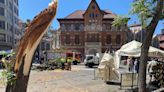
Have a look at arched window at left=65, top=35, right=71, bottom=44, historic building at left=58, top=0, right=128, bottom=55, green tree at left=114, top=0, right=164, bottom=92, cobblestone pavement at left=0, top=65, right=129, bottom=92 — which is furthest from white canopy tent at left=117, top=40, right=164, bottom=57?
arched window at left=65, top=35, right=71, bottom=44

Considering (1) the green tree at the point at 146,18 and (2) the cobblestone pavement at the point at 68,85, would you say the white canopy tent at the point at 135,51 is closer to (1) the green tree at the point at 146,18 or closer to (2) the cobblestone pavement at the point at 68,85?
(2) the cobblestone pavement at the point at 68,85

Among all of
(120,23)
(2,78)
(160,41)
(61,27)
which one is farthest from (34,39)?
(160,41)

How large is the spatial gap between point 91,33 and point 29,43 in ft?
243

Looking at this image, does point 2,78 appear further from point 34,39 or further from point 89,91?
point 89,91

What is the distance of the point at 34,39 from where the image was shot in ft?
18.3

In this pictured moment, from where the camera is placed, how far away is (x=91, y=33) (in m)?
79.6

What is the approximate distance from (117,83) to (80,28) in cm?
6212

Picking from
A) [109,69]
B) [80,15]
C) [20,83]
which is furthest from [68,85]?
[80,15]

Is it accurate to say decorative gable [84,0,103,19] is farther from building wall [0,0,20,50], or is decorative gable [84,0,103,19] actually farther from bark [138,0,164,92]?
bark [138,0,164,92]

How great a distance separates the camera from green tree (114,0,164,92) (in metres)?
11.2

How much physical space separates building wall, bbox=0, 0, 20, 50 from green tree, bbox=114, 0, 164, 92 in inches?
2229

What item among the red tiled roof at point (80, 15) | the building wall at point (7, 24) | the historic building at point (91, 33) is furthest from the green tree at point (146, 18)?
the red tiled roof at point (80, 15)

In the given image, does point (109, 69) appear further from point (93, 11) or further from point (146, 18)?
point (93, 11)

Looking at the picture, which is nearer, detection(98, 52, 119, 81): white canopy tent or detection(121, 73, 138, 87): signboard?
detection(121, 73, 138, 87): signboard
